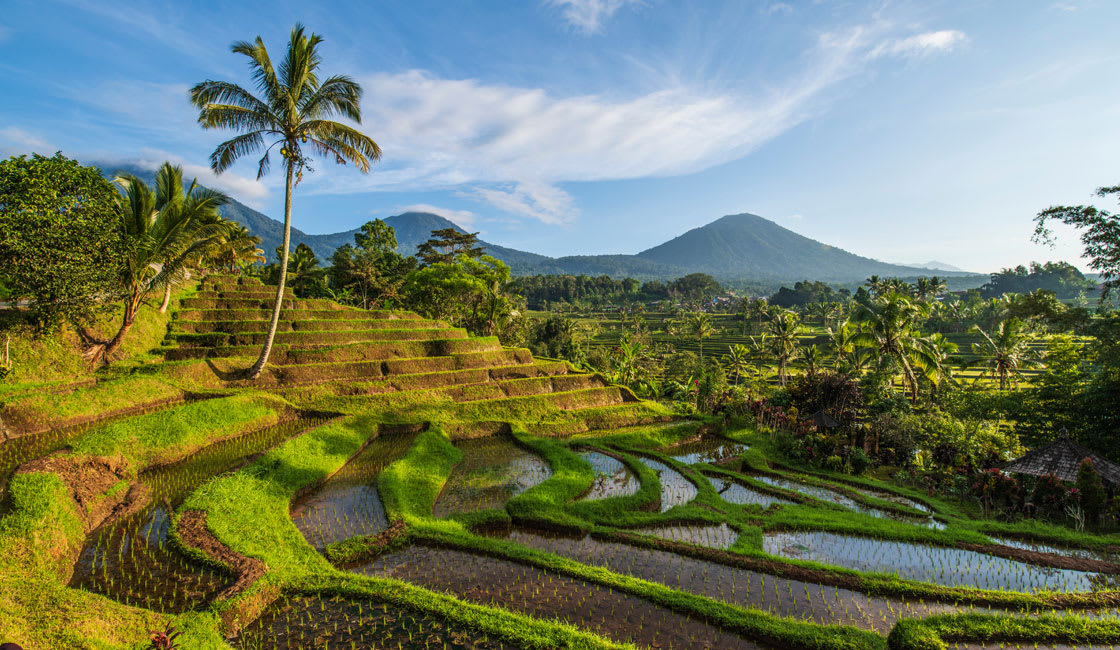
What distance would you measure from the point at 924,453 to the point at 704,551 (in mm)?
14258

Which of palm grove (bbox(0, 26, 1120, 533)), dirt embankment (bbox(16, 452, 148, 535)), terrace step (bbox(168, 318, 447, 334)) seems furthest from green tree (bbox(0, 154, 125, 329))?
dirt embankment (bbox(16, 452, 148, 535))

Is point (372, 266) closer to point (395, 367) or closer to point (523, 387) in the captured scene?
point (395, 367)

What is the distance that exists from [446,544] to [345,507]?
10.4 ft

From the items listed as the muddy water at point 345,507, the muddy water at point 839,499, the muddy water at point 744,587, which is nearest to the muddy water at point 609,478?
the muddy water at point 744,587

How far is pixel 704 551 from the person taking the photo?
953 centimetres

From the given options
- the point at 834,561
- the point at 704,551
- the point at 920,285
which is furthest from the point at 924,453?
the point at 920,285

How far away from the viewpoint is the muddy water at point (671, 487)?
13078 mm

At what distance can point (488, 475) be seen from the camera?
14.1 meters

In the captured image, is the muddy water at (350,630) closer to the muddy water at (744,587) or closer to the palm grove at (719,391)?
the muddy water at (744,587)

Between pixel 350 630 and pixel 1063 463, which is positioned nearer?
pixel 350 630

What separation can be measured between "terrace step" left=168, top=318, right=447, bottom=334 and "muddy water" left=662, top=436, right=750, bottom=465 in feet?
52.5

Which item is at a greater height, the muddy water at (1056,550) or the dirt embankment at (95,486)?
the dirt embankment at (95,486)

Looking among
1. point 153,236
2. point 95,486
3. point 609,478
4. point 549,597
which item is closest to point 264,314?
point 153,236

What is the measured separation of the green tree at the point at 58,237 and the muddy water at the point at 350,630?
1291 centimetres
